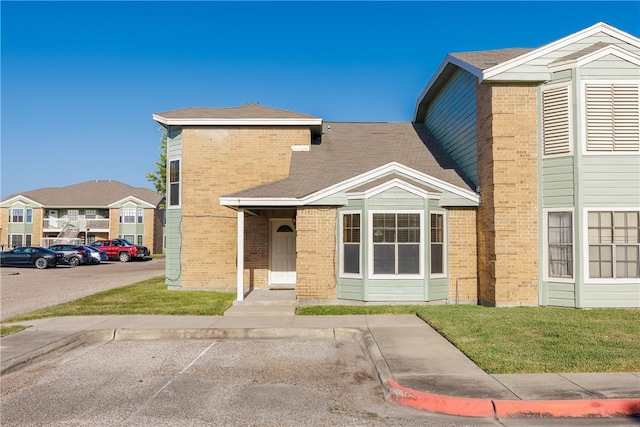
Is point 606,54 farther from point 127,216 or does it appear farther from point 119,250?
point 127,216

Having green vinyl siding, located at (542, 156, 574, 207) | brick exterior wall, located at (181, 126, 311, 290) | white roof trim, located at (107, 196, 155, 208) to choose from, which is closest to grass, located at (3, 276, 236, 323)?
brick exterior wall, located at (181, 126, 311, 290)

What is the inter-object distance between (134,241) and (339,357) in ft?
147

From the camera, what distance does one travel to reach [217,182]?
16719 millimetres

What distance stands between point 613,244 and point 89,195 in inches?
2024

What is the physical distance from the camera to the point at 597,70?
12.0 metres

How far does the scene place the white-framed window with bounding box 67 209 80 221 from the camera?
164 ft

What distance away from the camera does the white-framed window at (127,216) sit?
48.8m

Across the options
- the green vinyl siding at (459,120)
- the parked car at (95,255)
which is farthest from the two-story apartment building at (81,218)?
the green vinyl siding at (459,120)

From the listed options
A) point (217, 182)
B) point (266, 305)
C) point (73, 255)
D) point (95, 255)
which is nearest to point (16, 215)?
point (95, 255)

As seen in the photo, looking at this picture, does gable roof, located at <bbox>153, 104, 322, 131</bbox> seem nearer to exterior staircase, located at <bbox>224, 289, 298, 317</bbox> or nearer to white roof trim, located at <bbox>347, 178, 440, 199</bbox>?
white roof trim, located at <bbox>347, 178, 440, 199</bbox>

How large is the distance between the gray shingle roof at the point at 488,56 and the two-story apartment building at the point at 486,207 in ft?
0.30

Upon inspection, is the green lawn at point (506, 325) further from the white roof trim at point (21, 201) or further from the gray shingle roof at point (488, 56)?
the white roof trim at point (21, 201)

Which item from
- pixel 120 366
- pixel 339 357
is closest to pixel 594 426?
pixel 339 357

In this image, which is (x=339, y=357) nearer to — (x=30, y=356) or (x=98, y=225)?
(x=30, y=356)
